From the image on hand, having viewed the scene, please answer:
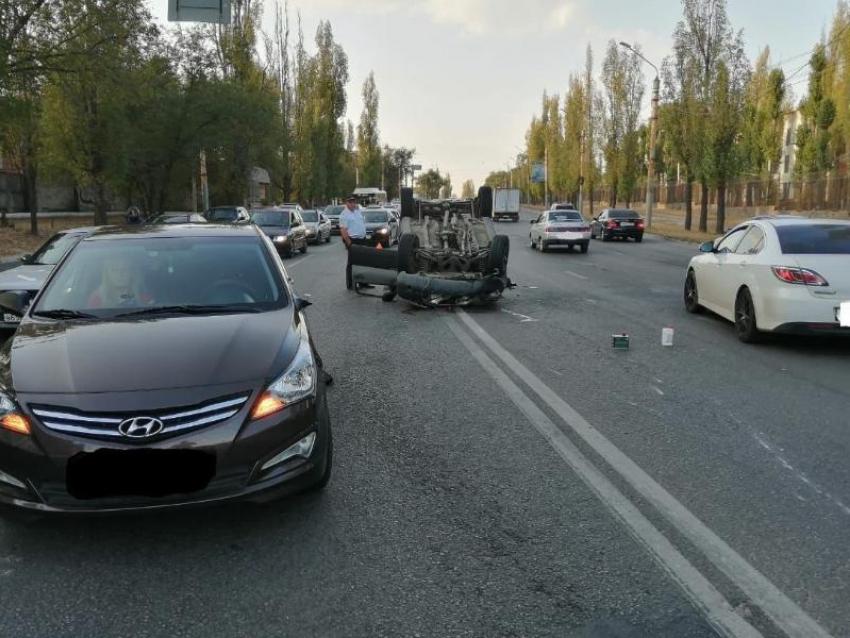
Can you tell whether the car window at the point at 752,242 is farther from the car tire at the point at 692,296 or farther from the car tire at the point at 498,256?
the car tire at the point at 498,256

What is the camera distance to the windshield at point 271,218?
26.8 metres

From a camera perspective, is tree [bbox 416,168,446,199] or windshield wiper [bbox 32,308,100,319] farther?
tree [bbox 416,168,446,199]

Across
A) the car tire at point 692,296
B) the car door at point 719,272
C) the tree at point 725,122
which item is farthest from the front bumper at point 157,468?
the tree at point 725,122

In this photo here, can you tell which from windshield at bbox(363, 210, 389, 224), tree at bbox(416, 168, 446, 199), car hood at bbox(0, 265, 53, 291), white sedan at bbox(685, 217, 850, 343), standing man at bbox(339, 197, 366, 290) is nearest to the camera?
white sedan at bbox(685, 217, 850, 343)

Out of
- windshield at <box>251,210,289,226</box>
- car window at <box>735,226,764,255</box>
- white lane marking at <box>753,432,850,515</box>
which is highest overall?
windshield at <box>251,210,289,226</box>

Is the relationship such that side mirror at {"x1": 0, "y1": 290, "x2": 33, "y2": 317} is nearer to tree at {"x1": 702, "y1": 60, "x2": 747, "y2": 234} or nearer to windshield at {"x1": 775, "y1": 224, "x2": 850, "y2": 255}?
windshield at {"x1": 775, "y1": 224, "x2": 850, "y2": 255}

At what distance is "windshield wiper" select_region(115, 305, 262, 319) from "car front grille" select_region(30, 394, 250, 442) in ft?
4.04

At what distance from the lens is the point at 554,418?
597 cm

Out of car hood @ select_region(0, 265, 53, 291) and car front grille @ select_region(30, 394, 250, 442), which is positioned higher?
car hood @ select_region(0, 265, 53, 291)

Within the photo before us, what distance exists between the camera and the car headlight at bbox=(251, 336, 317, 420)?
3.73m

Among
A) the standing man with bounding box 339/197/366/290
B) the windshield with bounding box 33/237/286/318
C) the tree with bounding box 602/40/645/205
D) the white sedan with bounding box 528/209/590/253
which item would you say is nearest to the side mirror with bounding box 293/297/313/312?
the windshield with bounding box 33/237/286/318

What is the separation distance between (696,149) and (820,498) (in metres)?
37.0

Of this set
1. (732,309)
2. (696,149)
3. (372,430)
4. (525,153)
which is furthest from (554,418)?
(525,153)

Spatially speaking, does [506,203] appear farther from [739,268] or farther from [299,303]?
[299,303]
